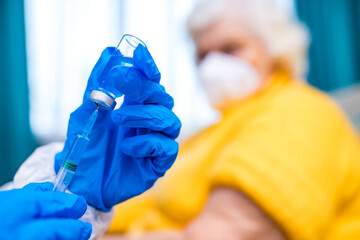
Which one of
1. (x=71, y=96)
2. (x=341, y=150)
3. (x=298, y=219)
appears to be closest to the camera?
(x=298, y=219)

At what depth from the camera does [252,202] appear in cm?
83

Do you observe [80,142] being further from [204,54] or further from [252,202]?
[204,54]

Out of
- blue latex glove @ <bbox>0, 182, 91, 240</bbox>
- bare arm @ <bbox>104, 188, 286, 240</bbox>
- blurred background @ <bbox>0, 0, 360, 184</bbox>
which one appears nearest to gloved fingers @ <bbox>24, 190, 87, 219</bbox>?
blue latex glove @ <bbox>0, 182, 91, 240</bbox>

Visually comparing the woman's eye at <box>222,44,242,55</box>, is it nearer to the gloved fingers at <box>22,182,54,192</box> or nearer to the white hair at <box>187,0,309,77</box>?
the white hair at <box>187,0,309,77</box>

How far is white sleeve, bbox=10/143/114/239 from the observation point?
0.60 m

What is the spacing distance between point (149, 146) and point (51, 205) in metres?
0.15

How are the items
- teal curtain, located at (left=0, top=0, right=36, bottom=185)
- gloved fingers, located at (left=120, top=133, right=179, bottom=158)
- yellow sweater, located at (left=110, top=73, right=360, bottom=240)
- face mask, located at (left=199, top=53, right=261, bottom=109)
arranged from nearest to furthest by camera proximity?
1. gloved fingers, located at (left=120, top=133, right=179, bottom=158)
2. yellow sweater, located at (left=110, top=73, right=360, bottom=240)
3. face mask, located at (left=199, top=53, right=261, bottom=109)
4. teal curtain, located at (left=0, top=0, right=36, bottom=185)

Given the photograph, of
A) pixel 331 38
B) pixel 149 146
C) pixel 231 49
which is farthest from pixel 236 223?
pixel 331 38

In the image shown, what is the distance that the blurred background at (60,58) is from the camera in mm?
2219

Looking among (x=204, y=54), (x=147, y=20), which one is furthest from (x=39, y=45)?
(x=204, y=54)

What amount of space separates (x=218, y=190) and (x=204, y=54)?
0.78 meters

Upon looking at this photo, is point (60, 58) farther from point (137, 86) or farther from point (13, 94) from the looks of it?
point (137, 86)

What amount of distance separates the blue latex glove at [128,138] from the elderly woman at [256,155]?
331mm

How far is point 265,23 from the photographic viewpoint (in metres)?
1.39
